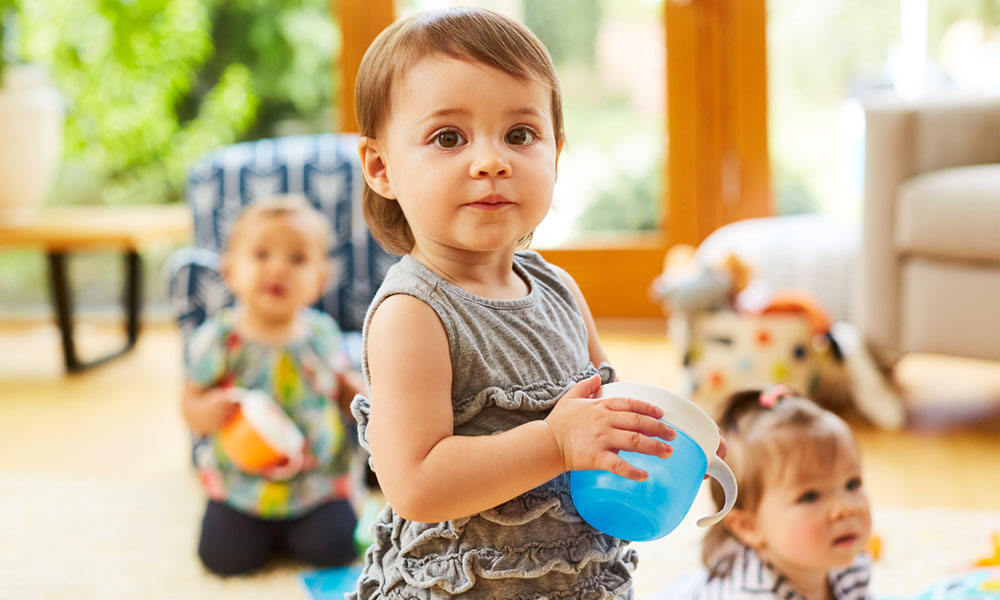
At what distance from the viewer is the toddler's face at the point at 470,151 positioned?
759 millimetres

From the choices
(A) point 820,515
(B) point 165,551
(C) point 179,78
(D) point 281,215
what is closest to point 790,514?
(A) point 820,515

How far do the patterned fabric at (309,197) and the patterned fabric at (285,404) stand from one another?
29cm

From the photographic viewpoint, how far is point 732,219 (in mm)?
3354

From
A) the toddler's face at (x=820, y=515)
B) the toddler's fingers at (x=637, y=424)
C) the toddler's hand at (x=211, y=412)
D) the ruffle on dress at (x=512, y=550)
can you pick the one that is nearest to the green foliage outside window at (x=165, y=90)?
the toddler's hand at (x=211, y=412)

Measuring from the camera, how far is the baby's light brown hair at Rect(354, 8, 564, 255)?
0.76 meters

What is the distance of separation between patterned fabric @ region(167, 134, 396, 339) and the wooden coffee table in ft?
2.96

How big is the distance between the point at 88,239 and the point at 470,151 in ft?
8.49

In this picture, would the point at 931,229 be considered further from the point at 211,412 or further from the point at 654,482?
the point at 654,482

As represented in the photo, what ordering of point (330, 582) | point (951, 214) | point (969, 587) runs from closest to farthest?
point (969, 587) → point (330, 582) → point (951, 214)

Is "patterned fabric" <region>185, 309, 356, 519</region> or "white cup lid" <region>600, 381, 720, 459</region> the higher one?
"white cup lid" <region>600, 381, 720, 459</region>

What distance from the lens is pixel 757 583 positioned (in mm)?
1266

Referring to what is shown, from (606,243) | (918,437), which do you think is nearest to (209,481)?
(918,437)

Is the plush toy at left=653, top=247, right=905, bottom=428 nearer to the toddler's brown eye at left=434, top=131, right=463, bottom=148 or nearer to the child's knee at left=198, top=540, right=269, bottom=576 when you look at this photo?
the child's knee at left=198, top=540, right=269, bottom=576

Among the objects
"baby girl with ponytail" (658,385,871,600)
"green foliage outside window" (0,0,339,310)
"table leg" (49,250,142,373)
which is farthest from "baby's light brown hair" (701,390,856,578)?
"green foliage outside window" (0,0,339,310)
